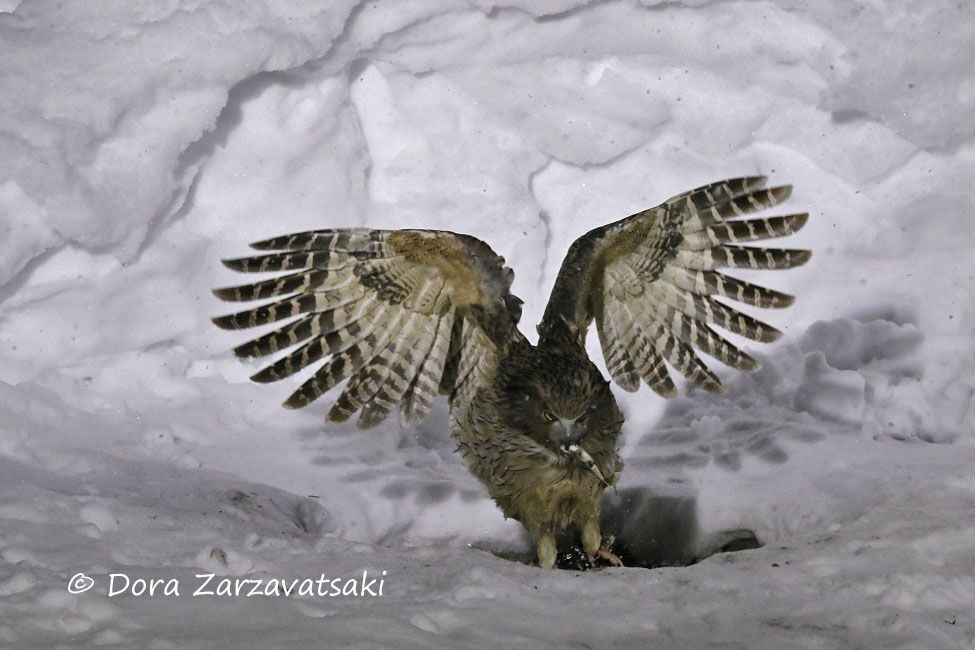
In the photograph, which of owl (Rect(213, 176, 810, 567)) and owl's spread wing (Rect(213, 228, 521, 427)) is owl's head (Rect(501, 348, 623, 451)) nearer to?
owl (Rect(213, 176, 810, 567))

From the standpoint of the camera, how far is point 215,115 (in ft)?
19.4

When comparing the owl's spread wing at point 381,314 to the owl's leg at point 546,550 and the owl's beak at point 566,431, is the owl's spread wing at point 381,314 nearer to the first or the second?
the owl's beak at point 566,431

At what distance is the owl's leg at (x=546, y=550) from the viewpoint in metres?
4.64

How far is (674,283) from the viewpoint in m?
5.20

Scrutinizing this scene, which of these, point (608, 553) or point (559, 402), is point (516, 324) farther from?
point (608, 553)

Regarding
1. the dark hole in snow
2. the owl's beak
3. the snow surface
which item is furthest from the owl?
the snow surface

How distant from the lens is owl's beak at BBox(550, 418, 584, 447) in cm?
421

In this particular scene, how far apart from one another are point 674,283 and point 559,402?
4.23 feet

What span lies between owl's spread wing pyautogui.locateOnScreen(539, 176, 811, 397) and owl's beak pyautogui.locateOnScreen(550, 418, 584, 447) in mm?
731

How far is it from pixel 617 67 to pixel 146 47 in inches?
118

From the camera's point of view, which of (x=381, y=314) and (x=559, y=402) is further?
(x=381, y=314)

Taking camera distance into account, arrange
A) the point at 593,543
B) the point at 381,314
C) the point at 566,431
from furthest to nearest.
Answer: the point at 381,314
the point at 593,543
the point at 566,431

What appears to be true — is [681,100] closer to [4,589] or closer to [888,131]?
[888,131]

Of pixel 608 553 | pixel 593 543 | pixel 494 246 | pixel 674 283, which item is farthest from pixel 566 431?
pixel 494 246
